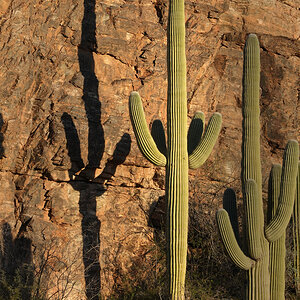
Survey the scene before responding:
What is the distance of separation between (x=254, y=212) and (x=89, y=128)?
12.8 ft

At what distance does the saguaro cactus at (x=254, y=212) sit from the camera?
7.48m

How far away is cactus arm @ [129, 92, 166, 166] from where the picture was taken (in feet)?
26.9

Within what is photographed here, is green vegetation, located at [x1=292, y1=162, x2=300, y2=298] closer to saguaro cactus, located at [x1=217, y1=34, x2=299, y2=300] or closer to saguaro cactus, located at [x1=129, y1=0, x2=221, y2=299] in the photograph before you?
saguaro cactus, located at [x1=217, y1=34, x2=299, y2=300]

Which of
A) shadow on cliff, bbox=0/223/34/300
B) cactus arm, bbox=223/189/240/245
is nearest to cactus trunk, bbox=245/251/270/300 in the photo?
cactus arm, bbox=223/189/240/245

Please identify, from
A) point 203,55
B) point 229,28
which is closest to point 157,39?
point 203,55

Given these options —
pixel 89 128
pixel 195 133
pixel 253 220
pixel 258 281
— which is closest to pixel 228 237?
pixel 253 220

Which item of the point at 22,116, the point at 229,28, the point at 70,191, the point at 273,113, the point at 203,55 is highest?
the point at 229,28

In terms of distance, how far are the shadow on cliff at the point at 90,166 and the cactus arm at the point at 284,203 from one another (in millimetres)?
3332

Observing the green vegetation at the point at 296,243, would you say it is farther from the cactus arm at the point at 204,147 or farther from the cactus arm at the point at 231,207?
the cactus arm at the point at 204,147

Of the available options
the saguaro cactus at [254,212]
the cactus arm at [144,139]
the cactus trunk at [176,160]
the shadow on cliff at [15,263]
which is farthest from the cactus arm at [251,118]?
the shadow on cliff at [15,263]

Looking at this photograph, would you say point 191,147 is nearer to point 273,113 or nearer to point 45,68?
point 45,68

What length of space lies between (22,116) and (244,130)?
421cm

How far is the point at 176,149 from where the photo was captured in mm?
8219

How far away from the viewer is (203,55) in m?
12.0
